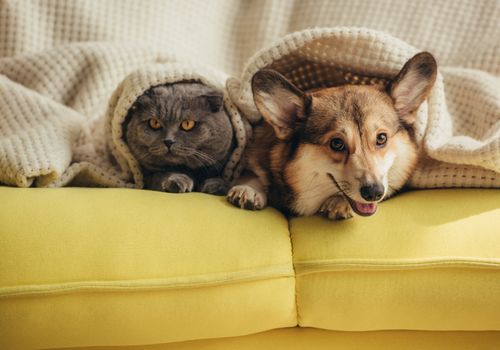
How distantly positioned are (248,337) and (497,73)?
1.27m

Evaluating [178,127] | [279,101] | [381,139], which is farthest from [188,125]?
[381,139]

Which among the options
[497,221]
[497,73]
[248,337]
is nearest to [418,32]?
[497,73]

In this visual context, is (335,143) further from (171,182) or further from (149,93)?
(149,93)

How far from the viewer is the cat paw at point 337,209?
1256 millimetres

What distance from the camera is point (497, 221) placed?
47.4 inches

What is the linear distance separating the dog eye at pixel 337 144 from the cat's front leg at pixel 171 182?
0.46 m

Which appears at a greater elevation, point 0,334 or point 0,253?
point 0,253

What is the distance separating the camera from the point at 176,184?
1.44m

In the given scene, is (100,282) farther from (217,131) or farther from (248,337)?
(217,131)

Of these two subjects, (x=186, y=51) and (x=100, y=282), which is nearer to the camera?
(x=100, y=282)

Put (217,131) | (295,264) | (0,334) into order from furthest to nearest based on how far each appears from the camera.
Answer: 1. (217,131)
2. (295,264)
3. (0,334)

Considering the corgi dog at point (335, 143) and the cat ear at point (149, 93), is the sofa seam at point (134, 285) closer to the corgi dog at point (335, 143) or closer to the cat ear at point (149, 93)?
the corgi dog at point (335, 143)

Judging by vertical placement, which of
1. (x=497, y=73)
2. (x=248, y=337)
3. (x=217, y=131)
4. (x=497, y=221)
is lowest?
(x=248, y=337)

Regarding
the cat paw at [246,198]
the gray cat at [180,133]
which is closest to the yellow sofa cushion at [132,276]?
the cat paw at [246,198]
